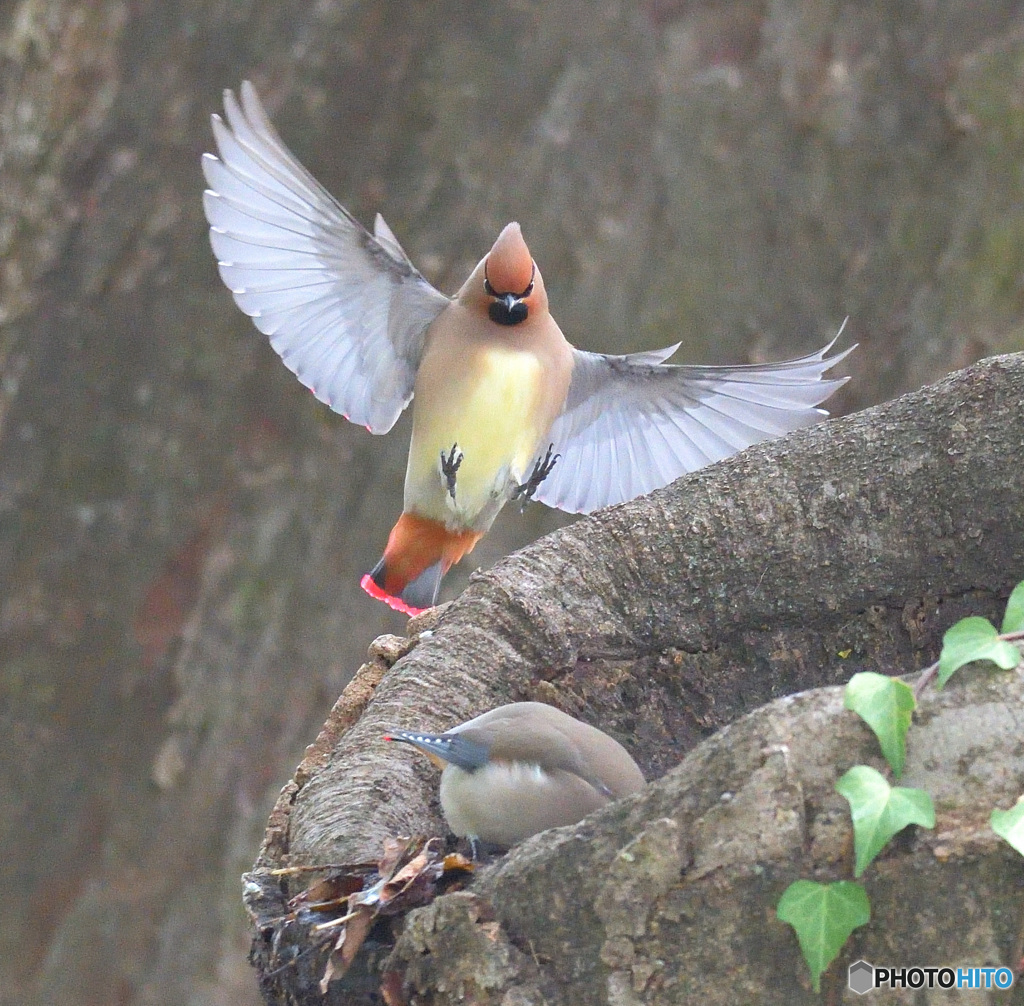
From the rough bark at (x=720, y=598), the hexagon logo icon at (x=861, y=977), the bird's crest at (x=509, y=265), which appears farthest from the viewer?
the bird's crest at (x=509, y=265)

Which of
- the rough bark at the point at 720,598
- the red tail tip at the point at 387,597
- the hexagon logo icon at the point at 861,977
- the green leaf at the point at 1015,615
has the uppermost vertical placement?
the red tail tip at the point at 387,597

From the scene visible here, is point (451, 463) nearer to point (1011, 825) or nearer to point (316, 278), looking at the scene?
point (316, 278)

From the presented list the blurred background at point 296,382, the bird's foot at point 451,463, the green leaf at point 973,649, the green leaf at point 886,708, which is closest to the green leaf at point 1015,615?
the green leaf at point 973,649

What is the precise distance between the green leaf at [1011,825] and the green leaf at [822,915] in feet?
0.57

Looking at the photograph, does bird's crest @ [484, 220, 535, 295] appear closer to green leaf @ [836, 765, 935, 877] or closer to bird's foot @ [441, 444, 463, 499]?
bird's foot @ [441, 444, 463, 499]

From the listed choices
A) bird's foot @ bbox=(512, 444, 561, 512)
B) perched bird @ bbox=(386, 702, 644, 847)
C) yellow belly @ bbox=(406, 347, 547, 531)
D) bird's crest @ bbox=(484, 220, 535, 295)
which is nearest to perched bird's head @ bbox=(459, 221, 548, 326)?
bird's crest @ bbox=(484, 220, 535, 295)

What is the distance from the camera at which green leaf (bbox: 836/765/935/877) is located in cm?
177

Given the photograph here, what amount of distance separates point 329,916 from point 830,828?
0.71m

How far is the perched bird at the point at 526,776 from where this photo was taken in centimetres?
232

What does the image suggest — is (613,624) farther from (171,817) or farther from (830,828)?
(171,817)

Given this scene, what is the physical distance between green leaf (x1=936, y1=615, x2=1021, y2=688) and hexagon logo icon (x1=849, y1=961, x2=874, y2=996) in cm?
35

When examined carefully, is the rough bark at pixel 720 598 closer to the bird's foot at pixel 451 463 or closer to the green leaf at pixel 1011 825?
the green leaf at pixel 1011 825

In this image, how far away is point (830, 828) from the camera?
6.02 ft

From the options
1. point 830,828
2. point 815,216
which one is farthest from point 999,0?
point 830,828
